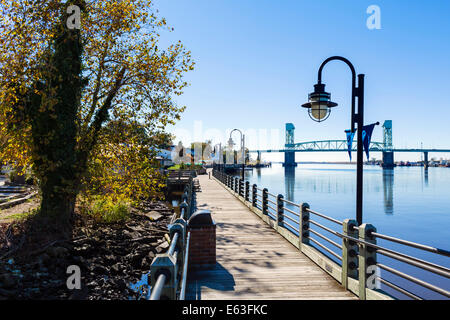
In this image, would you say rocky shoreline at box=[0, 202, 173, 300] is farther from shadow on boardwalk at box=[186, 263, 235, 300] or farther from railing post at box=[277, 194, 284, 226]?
railing post at box=[277, 194, 284, 226]

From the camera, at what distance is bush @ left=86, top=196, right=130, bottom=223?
15289 mm

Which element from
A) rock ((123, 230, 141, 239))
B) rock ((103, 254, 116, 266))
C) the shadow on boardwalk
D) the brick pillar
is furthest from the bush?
the shadow on boardwalk

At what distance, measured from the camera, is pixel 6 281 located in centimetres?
846

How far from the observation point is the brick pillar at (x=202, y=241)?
7227mm

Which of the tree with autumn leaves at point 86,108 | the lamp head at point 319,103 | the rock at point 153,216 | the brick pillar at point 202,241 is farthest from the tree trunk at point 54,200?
the lamp head at point 319,103

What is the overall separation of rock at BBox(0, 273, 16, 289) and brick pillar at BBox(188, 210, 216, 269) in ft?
→ 18.0

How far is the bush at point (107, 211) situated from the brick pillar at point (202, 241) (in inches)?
356

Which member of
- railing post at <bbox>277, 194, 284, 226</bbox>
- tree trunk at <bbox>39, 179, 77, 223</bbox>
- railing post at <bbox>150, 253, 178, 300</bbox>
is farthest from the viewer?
tree trunk at <bbox>39, 179, 77, 223</bbox>

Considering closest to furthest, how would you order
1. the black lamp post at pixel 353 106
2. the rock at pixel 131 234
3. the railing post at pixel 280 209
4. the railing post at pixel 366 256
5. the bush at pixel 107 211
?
the railing post at pixel 366 256
the black lamp post at pixel 353 106
the railing post at pixel 280 209
the rock at pixel 131 234
the bush at pixel 107 211

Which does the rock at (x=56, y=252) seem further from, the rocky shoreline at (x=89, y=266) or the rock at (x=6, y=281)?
the rock at (x=6, y=281)

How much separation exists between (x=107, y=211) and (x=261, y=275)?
1160cm

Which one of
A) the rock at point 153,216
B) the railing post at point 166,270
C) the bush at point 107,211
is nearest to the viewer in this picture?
the railing post at point 166,270
